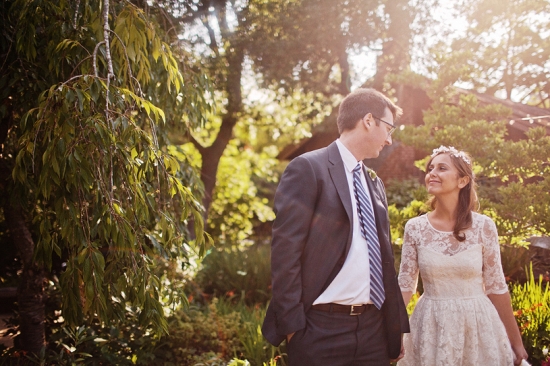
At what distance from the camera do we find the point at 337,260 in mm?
2594

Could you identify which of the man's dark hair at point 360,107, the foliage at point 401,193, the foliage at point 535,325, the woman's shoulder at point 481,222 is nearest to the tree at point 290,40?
the foliage at point 401,193

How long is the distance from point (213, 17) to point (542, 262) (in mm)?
8166

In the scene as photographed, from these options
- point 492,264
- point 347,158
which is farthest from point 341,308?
point 492,264

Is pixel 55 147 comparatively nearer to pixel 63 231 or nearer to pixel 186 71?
pixel 63 231

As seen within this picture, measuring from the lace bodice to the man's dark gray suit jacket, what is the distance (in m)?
0.66

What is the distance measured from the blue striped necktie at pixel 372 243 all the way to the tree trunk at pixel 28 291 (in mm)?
3262

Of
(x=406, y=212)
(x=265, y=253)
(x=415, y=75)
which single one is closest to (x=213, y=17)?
(x=265, y=253)

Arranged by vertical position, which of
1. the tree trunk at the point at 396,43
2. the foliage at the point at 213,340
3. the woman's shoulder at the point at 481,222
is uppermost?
the tree trunk at the point at 396,43

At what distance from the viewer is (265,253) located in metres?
9.91

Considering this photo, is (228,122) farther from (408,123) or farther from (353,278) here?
(353,278)

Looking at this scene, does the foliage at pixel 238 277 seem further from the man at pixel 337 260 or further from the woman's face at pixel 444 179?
the man at pixel 337 260

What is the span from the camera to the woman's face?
11.3 ft

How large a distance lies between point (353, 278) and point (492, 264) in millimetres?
1247

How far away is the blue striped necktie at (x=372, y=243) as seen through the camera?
2682 mm
